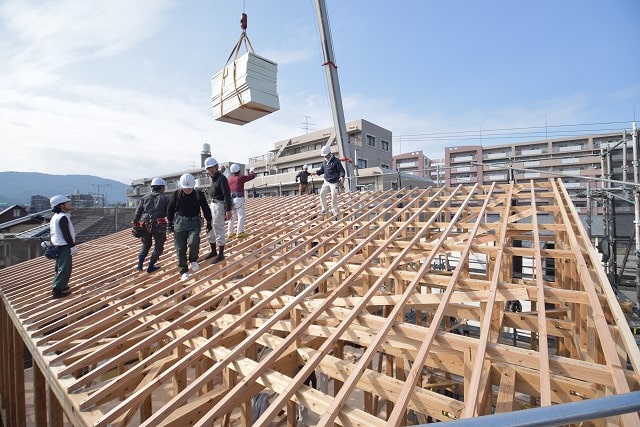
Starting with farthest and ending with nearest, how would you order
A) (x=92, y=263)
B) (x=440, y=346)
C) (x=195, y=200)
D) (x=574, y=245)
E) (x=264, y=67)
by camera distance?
(x=92, y=263)
(x=264, y=67)
(x=195, y=200)
(x=574, y=245)
(x=440, y=346)

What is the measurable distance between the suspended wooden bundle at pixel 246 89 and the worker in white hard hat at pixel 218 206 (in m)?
1.04

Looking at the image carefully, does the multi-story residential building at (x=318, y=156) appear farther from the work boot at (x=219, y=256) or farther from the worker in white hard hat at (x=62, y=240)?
the worker in white hard hat at (x=62, y=240)

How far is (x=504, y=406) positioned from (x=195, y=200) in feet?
12.8

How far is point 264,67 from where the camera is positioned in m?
5.29

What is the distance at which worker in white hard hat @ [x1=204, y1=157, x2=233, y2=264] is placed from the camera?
4.91 m

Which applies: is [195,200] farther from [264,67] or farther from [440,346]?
[440,346]

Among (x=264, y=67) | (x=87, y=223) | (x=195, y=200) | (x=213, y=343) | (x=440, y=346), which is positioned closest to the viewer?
(x=440, y=346)

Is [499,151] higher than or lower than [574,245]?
higher

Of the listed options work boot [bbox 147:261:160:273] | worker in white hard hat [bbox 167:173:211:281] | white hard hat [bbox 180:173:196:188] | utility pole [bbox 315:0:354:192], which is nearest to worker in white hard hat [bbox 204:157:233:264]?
worker in white hard hat [bbox 167:173:211:281]

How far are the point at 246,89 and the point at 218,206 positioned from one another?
5.92 feet

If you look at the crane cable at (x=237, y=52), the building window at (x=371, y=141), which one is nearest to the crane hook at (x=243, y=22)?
the crane cable at (x=237, y=52)

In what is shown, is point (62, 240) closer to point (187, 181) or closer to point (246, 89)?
point (187, 181)

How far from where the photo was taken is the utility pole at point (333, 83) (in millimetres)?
10023

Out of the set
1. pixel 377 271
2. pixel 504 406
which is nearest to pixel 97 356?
pixel 377 271
